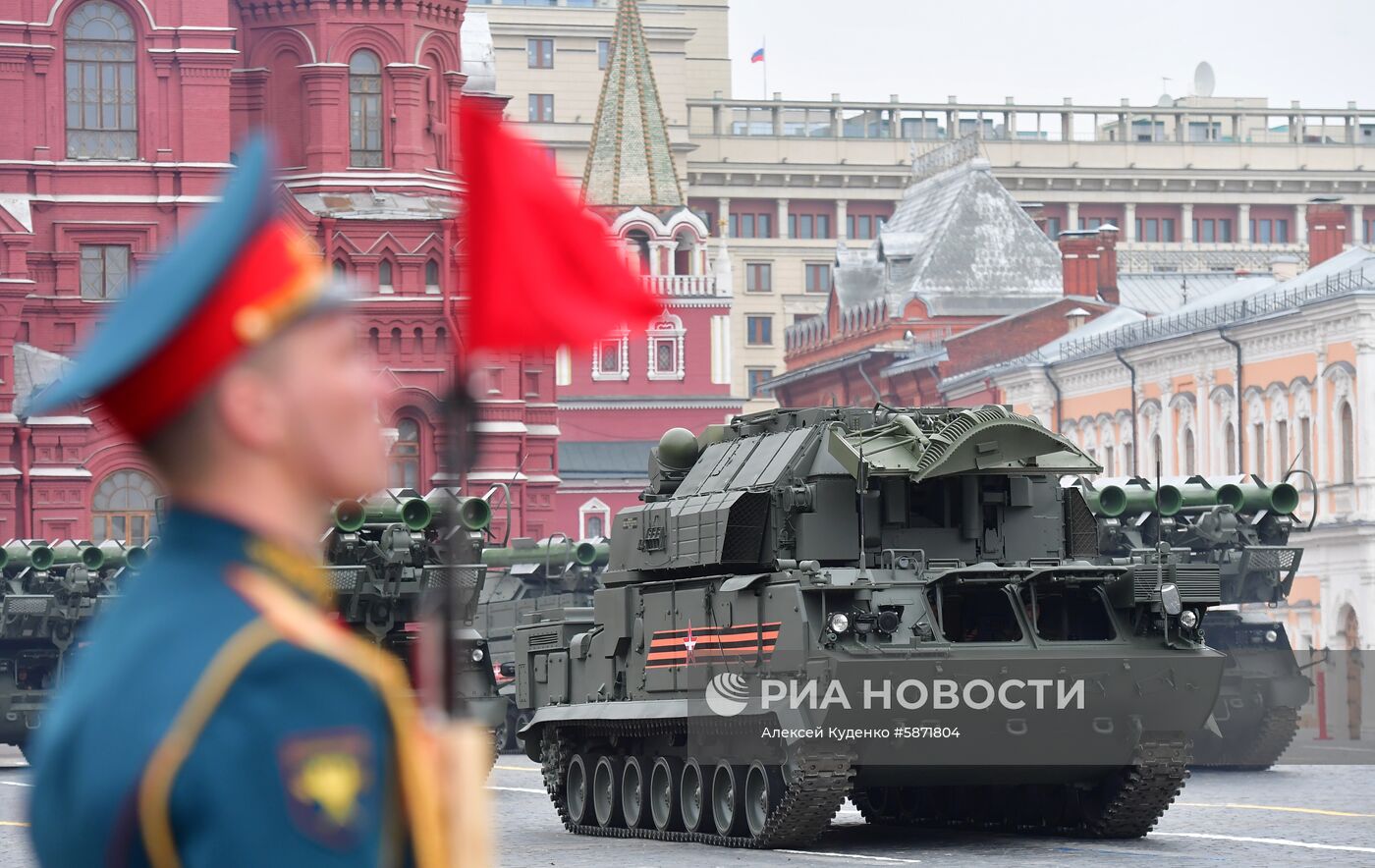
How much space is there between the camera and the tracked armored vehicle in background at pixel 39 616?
33.3 metres

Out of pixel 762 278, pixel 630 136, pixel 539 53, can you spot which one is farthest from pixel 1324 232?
pixel 539 53

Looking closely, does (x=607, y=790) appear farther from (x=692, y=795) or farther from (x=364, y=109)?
(x=364, y=109)

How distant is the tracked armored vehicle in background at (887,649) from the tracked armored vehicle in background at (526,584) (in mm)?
14885

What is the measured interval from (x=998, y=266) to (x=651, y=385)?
12.1m

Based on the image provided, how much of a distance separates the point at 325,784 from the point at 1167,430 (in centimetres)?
5216

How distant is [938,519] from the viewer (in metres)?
19.3

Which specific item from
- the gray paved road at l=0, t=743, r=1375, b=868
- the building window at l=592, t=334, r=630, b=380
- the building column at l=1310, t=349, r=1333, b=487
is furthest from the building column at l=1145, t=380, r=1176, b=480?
the building window at l=592, t=334, r=630, b=380

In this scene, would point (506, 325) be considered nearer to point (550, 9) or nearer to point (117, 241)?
point (117, 241)

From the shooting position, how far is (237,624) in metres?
2.66

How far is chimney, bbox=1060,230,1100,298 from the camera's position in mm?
77312

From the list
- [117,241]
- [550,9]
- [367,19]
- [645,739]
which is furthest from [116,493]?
[550,9]

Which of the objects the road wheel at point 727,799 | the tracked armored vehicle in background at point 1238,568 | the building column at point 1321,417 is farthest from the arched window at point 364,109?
the road wheel at point 727,799

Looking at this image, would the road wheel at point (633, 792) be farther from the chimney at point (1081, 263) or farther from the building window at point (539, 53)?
the building window at point (539, 53)

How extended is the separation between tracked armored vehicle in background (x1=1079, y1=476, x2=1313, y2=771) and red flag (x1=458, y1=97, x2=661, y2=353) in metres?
24.8
